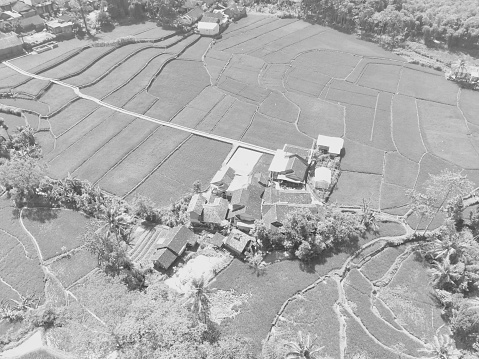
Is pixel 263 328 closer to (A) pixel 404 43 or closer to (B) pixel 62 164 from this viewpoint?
(B) pixel 62 164

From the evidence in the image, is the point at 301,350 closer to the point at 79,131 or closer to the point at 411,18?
the point at 79,131

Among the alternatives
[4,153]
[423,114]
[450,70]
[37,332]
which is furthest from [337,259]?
[450,70]

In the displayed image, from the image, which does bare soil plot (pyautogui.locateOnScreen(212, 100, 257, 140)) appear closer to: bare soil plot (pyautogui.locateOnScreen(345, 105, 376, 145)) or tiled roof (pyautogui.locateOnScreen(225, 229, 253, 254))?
bare soil plot (pyautogui.locateOnScreen(345, 105, 376, 145))

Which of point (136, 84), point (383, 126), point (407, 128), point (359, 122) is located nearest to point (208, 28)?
point (136, 84)

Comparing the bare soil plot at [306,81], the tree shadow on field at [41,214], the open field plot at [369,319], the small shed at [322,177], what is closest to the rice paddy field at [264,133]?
Answer: the open field plot at [369,319]

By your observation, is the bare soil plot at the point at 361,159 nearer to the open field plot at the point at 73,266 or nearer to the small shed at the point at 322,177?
the small shed at the point at 322,177

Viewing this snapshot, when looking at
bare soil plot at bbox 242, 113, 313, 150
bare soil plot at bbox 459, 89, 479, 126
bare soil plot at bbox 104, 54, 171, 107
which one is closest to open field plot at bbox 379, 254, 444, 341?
bare soil plot at bbox 242, 113, 313, 150
